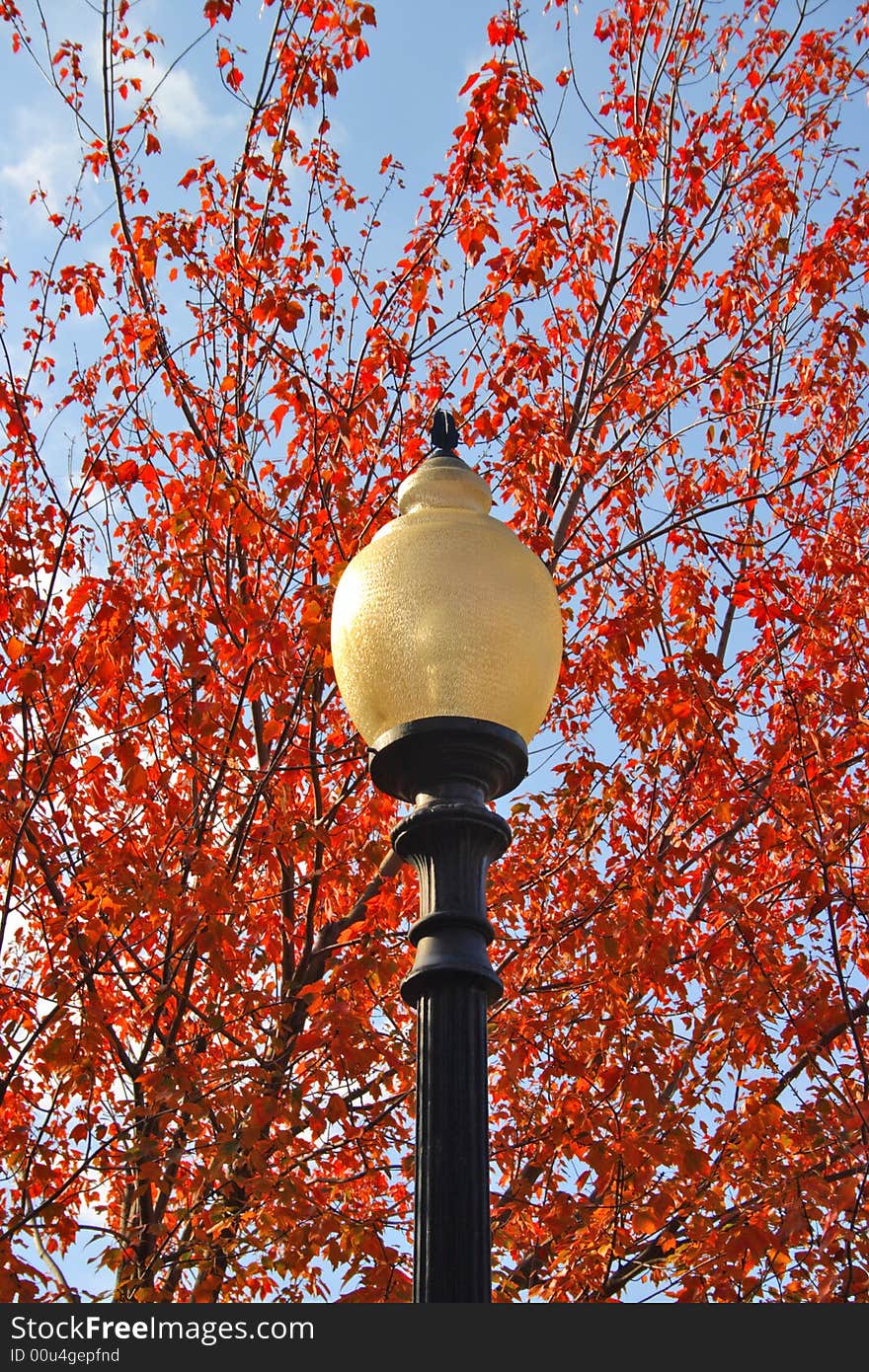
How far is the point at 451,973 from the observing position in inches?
117

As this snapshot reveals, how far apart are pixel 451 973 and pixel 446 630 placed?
33.8 inches

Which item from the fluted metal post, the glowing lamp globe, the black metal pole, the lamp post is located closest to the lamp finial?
the lamp post

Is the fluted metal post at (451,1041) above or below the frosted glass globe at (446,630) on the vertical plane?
below

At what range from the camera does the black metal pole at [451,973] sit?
2.75 metres

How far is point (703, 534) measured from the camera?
926 cm

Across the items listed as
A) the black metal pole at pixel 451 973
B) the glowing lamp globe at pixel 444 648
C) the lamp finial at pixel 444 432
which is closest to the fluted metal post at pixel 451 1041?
the black metal pole at pixel 451 973

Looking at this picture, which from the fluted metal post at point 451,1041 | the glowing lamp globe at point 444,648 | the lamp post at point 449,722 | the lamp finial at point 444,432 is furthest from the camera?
the lamp finial at point 444,432

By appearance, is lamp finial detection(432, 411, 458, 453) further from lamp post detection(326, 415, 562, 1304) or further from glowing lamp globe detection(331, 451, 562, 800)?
glowing lamp globe detection(331, 451, 562, 800)

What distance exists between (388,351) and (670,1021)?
191 inches

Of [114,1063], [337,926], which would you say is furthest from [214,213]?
[114,1063]

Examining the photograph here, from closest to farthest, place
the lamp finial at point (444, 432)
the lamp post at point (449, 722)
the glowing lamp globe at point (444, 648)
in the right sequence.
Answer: the lamp post at point (449, 722) < the glowing lamp globe at point (444, 648) < the lamp finial at point (444, 432)

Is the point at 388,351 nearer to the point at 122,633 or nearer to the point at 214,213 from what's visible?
the point at 214,213

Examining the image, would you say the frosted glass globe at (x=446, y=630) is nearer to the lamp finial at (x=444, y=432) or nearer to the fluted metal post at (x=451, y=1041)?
the fluted metal post at (x=451, y=1041)

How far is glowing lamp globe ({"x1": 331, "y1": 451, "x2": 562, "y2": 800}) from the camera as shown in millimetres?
3246
